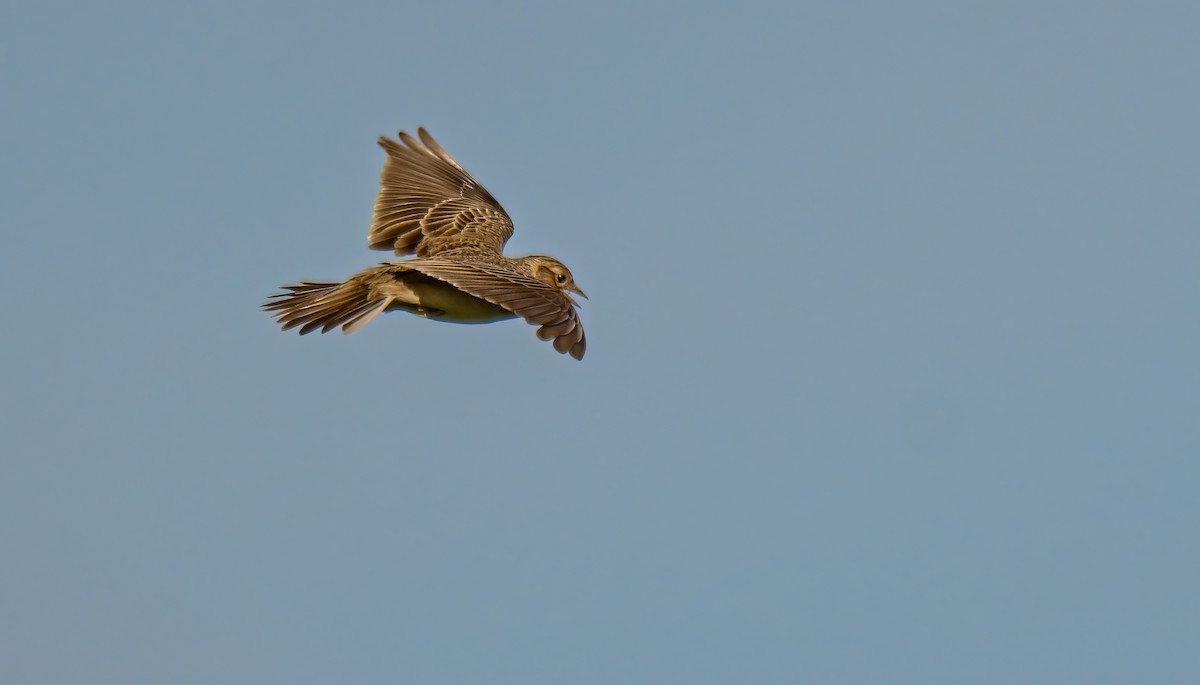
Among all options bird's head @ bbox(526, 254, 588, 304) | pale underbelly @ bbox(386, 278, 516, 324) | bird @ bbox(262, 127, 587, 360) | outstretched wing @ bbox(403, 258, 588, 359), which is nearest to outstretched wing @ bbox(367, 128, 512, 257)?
bird @ bbox(262, 127, 587, 360)

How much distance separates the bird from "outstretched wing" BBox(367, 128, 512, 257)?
0.01m

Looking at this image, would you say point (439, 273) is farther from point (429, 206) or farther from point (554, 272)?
point (429, 206)

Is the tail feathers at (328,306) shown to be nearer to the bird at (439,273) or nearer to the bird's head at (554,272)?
the bird at (439,273)

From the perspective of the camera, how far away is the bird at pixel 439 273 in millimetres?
12781

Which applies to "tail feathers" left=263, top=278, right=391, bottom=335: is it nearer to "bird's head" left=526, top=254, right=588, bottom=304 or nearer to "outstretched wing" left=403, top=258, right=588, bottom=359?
"outstretched wing" left=403, top=258, right=588, bottom=359

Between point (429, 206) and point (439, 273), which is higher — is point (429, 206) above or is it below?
above

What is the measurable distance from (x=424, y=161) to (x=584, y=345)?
24.9 ft

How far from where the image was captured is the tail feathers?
1342 centimetres

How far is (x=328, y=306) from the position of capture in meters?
13.8

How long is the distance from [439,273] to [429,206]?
14.7 ft

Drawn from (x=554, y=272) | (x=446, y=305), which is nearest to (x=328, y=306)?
(x=446, y=305)

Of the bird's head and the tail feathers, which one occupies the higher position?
the bird's head

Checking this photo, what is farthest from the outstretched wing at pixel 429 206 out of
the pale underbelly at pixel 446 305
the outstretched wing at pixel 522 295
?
the outstretched wing at pixel 522 295

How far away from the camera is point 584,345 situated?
39.5 feet
